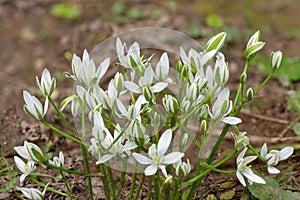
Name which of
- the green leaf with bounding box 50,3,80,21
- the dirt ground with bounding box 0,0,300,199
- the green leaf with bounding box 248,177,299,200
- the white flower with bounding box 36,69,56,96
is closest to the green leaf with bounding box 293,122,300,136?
the dirt ground with bounding box 0,0,300,199

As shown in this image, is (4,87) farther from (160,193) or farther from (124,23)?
(160,193)

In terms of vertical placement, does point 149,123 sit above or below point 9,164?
above

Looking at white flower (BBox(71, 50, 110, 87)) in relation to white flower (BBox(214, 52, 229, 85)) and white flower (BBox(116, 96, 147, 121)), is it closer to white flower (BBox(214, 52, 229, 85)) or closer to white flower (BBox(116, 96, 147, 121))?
white flower (BBox(116, 96, 147, 121))

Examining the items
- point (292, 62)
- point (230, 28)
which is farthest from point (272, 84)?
point (230, 28)

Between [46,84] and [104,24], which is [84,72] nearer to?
[46,84]

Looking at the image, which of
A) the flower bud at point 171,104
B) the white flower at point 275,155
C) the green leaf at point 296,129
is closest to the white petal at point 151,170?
the flower bud at point 171,104

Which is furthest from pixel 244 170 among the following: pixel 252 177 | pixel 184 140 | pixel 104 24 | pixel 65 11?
pixel 65 11
